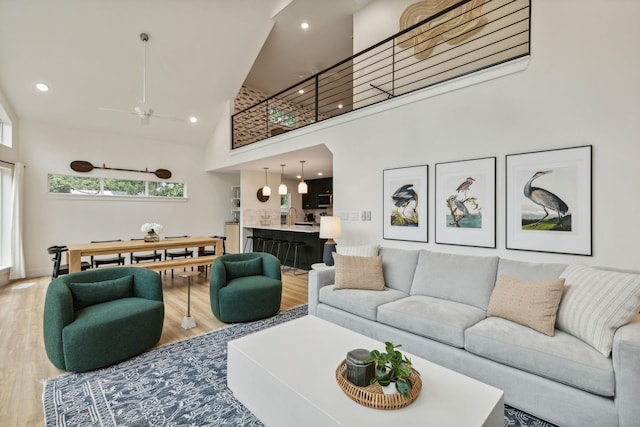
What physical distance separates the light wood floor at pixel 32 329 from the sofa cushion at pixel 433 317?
1.92 meters

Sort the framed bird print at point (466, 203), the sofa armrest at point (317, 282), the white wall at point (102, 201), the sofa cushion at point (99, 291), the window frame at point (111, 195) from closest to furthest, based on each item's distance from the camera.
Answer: the sofa cushion at point (99, 291), the framed bird print at point (466, 203), the sofa armrest at point (317, 282), the white wall at point (102, 201), the window frame at point (111, 195)

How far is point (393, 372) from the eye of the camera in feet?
4.90

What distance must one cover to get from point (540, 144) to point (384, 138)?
5.62 feet

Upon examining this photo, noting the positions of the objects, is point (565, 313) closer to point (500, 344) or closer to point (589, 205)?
point (500, 344)

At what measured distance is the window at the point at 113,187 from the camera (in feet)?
20.5

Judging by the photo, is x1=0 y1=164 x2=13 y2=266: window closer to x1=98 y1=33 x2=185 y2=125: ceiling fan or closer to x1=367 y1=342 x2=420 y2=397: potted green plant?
x1=98 y1=33 x2=185 y2=125: ceiling fan

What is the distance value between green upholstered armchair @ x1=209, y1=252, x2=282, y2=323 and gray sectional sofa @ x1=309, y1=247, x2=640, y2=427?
1.87 feet

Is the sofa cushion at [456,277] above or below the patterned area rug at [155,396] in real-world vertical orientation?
above

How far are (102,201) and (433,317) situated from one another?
7285 millimetres

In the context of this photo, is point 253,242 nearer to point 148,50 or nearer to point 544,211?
point 148,50

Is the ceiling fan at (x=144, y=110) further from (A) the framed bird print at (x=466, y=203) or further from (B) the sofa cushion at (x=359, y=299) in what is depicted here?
(A) the framed bird print at (x=466, y=203)

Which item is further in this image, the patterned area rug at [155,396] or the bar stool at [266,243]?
the bar stool at [266,243]

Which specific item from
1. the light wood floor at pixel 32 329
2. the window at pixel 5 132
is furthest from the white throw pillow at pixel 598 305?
the window at pixel 5 132

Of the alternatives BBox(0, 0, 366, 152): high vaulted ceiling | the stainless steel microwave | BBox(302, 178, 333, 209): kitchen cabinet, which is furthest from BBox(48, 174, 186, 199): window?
the stainless steel microwave
